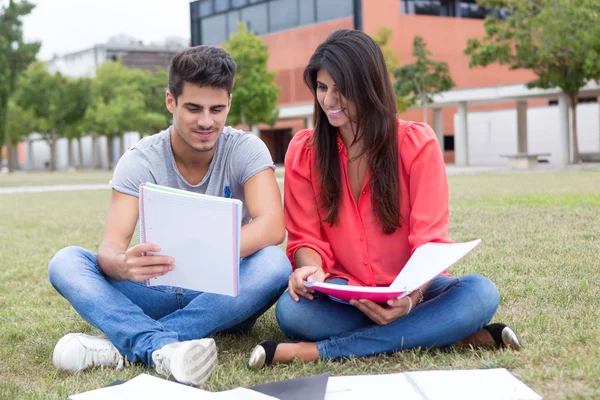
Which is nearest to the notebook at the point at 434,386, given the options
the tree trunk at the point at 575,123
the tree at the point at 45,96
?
the tree trunk at the point at 575,123

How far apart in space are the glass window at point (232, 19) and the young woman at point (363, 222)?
4432 centimetres

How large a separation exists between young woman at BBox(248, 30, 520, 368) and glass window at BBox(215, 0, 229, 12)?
44875mm

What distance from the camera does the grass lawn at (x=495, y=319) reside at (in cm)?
270

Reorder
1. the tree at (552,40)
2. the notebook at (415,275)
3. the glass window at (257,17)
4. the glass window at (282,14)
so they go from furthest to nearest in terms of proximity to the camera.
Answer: the glass window at (257,17) < the glass window at (282,14) < the tree at (552,40) < the notebook at (415,275)

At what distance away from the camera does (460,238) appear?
660cm

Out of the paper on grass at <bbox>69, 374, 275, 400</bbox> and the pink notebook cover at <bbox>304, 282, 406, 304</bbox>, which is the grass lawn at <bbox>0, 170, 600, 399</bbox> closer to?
the paper on grass at <bbox>69, 374, 275, 400</bbox>

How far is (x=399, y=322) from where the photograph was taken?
2.92 meters

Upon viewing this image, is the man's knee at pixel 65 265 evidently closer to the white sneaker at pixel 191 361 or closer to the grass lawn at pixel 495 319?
the grass lawn at pixel 495 319

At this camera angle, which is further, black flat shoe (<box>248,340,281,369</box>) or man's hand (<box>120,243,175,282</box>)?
black flat shoe (<box>248,340,281,369</box>)

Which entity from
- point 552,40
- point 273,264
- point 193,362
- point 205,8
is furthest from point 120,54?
point 193,362

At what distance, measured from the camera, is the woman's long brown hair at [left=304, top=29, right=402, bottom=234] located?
2.85 metres

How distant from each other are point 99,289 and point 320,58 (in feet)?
4.30

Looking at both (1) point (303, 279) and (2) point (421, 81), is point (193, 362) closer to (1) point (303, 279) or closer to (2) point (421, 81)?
(1) point (303, 279)

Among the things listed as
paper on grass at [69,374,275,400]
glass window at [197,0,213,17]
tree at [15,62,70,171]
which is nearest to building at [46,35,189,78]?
glass window at [197,0,213,17]
